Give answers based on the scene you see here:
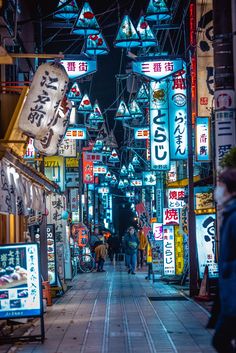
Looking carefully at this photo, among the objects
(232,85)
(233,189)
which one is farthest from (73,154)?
(233,189)

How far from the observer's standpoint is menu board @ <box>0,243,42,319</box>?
1380 cm

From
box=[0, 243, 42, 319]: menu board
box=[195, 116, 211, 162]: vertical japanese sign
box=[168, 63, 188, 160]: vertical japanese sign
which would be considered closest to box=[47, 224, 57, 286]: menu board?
box=[168, 63, 188, 160]: vertical japanese sign

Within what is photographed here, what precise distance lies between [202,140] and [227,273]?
49.5 feet

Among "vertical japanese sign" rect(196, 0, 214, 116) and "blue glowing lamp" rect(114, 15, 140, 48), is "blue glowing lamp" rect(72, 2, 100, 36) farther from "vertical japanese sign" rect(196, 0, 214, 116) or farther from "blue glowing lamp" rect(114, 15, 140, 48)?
"vertical japanese sign" rect(196, 0, 214, 116)

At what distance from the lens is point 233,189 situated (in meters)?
6.31

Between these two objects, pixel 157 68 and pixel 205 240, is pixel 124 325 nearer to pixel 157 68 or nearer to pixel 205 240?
pixel 205 240

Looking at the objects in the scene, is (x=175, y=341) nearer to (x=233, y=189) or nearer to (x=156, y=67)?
(x=233, y=189)

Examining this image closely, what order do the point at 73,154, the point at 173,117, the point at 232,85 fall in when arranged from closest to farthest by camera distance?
the point at 232,85, the point at 173,117, the point at 73,154

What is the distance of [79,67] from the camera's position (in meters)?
22.3

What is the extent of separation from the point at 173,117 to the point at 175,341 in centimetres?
1307

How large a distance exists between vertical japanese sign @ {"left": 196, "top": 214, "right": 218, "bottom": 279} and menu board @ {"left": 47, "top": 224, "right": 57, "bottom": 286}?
5.14 meters

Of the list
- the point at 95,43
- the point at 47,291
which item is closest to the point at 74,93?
the point at 95,43

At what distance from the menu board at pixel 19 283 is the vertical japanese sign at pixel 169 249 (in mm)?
16551

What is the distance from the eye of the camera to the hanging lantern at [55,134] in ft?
55.5
